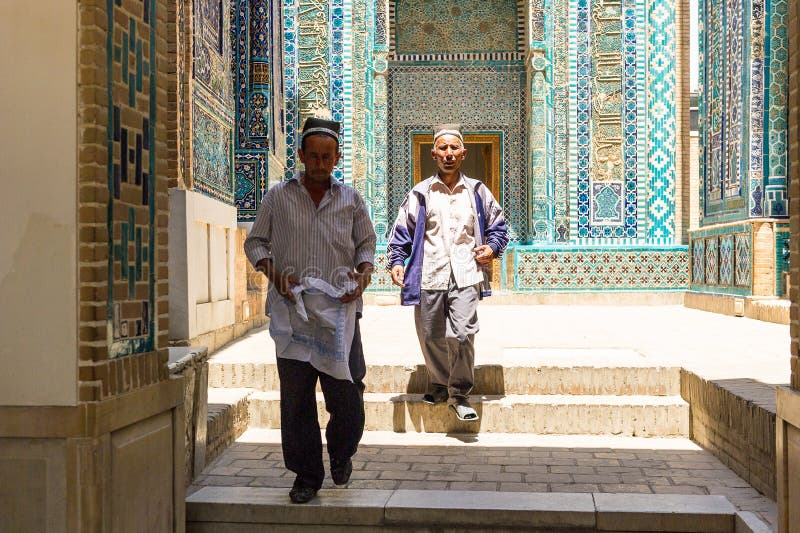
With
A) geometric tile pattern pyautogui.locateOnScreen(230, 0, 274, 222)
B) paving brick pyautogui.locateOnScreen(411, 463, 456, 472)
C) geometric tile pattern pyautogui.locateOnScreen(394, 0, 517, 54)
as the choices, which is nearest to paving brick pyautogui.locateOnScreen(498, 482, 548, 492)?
paving brick pyautogui.locateOnScreen(411, 463, 456, 472)

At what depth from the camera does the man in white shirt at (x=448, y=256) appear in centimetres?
410

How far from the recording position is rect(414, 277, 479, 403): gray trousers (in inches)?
160

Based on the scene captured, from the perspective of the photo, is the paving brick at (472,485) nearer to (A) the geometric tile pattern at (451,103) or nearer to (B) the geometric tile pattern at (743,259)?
(B) the geometric tile pattern at (743,259)

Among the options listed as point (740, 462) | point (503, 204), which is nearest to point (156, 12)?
point (740, 462)

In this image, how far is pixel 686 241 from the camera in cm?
1221

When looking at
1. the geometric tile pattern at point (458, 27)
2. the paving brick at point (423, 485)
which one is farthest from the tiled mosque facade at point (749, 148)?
the paving brick at point (423, 485)

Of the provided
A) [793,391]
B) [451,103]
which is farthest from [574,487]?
[451,103]

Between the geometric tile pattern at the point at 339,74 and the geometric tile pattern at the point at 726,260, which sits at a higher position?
the geometric tile pattern at the point at 339,74

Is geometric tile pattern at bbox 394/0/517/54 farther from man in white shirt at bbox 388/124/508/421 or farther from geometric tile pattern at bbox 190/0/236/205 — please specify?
man in white shirt at bbox 388/124/508/421

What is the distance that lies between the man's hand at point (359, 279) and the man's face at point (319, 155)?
363mm

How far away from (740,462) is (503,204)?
9.89m

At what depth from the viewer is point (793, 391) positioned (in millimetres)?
2529

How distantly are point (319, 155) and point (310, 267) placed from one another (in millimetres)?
413

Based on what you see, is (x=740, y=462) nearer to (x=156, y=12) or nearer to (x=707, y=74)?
(x=156, y=12)
